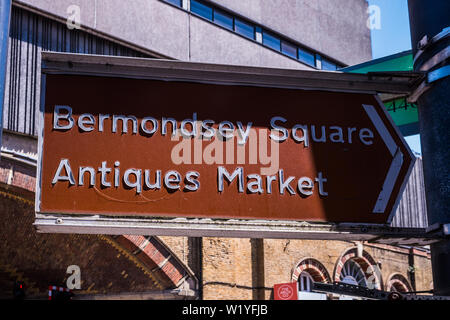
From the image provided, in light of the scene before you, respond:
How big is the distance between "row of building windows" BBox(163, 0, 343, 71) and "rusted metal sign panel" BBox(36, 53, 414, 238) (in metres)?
15.3

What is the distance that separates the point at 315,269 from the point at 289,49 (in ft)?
25.8

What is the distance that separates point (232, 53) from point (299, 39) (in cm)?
458

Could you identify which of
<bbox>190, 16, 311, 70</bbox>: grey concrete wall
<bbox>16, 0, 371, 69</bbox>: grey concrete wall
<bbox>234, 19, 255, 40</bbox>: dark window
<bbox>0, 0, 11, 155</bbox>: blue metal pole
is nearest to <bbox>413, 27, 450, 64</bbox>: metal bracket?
<bbox>0, 0, 11, 155</bbox>: blue metal pole

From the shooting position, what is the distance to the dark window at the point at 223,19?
19.9 metres

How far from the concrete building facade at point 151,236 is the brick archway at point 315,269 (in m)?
0.03

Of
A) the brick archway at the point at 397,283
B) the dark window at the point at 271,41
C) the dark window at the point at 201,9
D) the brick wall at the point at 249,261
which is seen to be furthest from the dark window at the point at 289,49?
the brick archway at the point at 397,283

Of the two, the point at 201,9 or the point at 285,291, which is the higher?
the point at 201,9

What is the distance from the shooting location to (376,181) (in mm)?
3643

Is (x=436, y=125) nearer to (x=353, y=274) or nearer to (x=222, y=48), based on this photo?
(x=222, y=48)

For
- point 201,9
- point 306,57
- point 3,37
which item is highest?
point 201,9

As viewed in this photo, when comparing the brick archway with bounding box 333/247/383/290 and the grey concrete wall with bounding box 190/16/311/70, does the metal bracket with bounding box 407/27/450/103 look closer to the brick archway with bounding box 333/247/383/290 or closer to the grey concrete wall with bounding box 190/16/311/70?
the grey concrete wall with bounding box 190/16/311/70

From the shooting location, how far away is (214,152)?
11.5 feet

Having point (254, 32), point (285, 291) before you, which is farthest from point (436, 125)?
point (254, 32)
